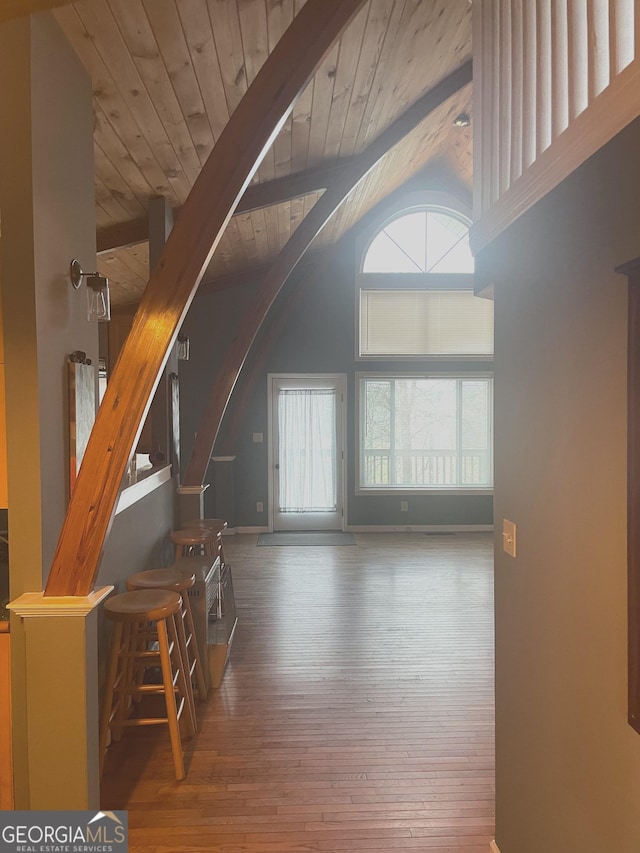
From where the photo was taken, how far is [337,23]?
2.10 meters

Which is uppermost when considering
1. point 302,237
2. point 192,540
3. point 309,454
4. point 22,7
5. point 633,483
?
point 302,237

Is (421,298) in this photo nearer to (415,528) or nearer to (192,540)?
(415,528)

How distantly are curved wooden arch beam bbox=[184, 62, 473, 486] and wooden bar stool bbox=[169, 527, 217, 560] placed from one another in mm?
744

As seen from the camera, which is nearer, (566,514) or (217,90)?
(566,514)

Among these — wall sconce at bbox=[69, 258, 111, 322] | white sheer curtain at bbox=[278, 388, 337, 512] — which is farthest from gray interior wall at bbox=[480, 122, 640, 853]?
white sheer curtain at bbox=[278, 388, 337, 512]

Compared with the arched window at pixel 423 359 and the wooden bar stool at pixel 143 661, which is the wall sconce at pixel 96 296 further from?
the arched window at pixel 423 359

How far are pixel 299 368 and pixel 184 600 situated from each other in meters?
4.45

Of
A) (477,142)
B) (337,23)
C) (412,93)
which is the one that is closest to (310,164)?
(412,93)

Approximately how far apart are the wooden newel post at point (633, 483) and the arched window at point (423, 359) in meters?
5.95

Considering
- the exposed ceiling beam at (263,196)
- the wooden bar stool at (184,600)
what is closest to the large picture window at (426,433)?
the exposed ceiling beam at (263,196)

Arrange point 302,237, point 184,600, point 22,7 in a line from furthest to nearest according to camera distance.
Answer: point 302,237 → point 184,600 → point 22,7

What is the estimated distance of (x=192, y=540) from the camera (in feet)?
11.9

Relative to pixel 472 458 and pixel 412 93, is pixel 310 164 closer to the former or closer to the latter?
pixel 412 93

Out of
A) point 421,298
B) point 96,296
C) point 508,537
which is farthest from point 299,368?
point 508,537
